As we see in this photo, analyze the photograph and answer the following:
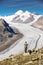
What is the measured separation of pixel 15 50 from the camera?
162250mm

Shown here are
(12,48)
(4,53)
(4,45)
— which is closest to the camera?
(4,53)

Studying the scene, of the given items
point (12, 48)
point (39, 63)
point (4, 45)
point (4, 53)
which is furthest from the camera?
point (4, 45)

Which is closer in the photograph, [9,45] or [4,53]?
[4,53]

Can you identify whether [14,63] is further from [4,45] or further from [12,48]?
[4,45]

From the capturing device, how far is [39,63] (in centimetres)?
2616

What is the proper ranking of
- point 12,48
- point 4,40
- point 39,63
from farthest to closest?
point 4,40, point 12,48, point 39,63

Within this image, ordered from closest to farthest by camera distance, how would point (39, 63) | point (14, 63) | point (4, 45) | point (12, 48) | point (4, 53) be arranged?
point (39, 63) < point (14, 63) < point (4, 53) < point (12, 48) < point (4, 45)

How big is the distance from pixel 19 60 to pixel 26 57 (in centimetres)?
123

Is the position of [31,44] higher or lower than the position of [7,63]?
higher

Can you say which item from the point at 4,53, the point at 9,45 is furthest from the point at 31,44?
the point at 4,53

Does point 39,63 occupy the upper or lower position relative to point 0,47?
lower

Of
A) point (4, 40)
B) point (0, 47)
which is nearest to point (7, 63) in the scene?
point (0, 47)

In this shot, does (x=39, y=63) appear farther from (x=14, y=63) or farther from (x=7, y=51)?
(x=7, y=51)

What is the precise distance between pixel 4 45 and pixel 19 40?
59.8ft
